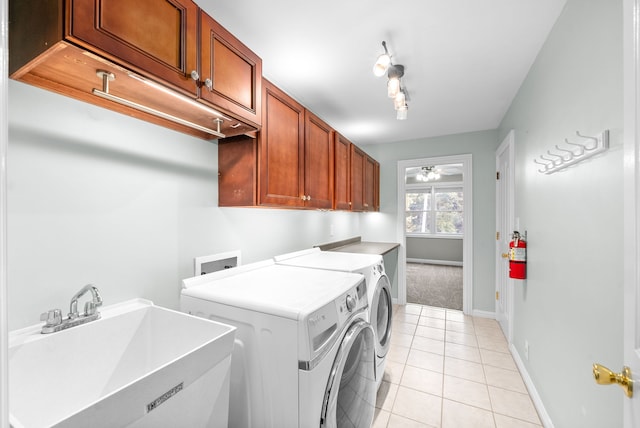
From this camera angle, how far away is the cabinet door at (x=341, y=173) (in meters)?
2.48

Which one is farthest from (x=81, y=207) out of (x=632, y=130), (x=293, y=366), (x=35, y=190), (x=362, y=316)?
(x=632, y=130)

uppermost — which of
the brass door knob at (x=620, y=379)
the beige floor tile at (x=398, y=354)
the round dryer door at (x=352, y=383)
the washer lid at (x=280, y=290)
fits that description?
the washer lid at (x=280, y=290)

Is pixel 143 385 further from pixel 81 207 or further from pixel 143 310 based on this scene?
pixel 81 207

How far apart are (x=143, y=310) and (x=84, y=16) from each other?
1083 millimetres

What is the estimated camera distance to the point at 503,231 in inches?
114

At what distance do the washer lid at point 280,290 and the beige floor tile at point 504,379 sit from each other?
61.1 inches

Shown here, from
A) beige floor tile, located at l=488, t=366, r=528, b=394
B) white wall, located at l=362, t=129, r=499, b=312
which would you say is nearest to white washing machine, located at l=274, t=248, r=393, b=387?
beige floor tile, located at l=488, t=366, r=528, b=394

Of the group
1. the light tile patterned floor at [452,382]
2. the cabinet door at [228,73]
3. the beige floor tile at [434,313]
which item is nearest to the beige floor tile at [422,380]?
the light tile patterned floor at [452,382]

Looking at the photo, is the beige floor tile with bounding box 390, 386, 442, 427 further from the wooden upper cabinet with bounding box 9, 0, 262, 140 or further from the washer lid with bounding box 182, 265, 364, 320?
the wooden upper cabinet with bounding box 9, 0, 262, 140

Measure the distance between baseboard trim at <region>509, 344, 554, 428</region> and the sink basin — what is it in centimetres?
190

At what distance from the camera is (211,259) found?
1617 millimetres

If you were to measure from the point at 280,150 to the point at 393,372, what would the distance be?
196 cm

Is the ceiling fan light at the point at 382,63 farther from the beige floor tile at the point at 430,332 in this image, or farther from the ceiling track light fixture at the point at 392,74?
the beige floor tile at the point at 430,332

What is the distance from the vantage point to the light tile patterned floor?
1696 mm
